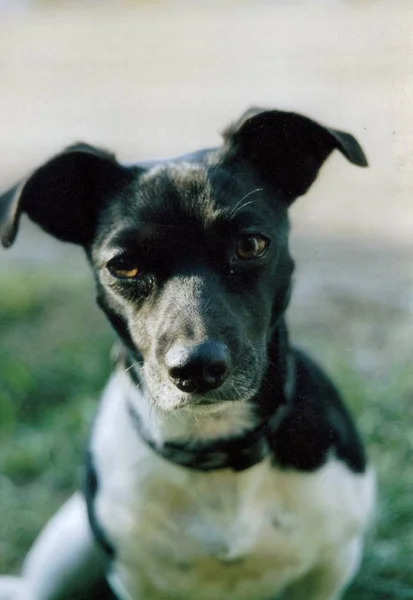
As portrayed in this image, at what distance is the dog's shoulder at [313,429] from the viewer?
2.15 metres

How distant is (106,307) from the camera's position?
2.12 metres

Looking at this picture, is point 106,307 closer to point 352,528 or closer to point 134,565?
point 134,565

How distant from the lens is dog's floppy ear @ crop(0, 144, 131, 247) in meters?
2.08

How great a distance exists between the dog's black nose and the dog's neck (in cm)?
23

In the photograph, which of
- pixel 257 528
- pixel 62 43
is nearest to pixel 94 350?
pixel 62 43

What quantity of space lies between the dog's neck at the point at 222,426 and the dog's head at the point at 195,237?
0.07 meters

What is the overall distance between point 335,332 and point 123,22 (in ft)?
4.31

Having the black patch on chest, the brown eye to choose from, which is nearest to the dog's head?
the brown eye

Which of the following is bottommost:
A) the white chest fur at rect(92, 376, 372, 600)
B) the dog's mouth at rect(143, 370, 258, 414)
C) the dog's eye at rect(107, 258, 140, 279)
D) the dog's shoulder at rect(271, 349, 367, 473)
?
the white chest fur at rect(92, 376, 372, 600)

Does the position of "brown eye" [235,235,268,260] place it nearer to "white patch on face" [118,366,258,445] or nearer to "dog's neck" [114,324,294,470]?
"dog's neck" [114,324,294,470]

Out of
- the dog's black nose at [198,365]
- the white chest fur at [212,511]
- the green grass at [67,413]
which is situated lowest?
the green grass at [67,413]

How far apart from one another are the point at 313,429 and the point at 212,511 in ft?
0.97

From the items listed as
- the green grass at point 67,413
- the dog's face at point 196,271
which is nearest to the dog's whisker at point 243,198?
the dog's face at point 196,271

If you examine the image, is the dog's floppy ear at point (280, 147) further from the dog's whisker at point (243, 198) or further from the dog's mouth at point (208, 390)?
the dog's mouth at point (208, 390)
